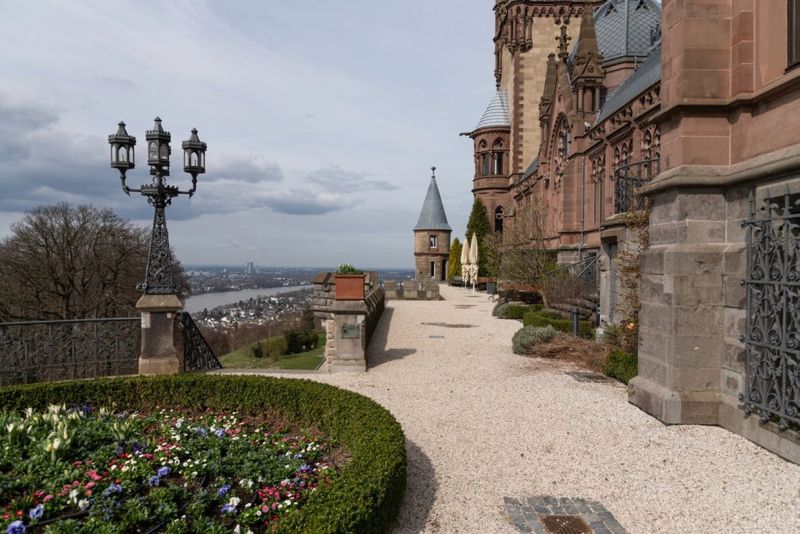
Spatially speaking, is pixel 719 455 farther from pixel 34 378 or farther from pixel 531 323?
pixel 34 378

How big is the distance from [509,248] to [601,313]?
41.9 ft

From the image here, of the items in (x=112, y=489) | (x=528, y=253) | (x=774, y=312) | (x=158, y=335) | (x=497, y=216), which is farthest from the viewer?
(x=497, y=216)

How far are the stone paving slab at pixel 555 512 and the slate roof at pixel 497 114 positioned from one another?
42.3 meters

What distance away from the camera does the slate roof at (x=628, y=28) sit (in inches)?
1133

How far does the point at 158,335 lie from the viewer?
364 inches

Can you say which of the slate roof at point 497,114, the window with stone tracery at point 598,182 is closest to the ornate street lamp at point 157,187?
the window with stone tracery at point 598,182

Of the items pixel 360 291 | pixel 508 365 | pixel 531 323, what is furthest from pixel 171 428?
pixel 531 323

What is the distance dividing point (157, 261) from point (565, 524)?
27.0 ft

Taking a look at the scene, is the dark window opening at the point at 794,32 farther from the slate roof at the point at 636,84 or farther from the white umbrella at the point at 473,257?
the white umbrella at the point at 473,257

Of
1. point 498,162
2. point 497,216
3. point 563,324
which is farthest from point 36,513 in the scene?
point 498,162

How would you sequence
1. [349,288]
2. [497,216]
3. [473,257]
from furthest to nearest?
1. [497,216]
2. [473,257]
3. [349,288]

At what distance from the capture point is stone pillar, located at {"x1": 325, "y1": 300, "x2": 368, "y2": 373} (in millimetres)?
10102

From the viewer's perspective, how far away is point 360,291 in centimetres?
1020

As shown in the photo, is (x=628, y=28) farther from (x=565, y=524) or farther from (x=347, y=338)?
(x=565, y=524)
